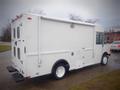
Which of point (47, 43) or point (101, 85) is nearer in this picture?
point (101, 85)

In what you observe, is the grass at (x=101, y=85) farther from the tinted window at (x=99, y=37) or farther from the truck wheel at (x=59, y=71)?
the tinted window at (x=99, y=37)

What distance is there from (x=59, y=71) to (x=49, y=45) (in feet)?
4.28

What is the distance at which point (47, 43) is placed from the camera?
4.76 m

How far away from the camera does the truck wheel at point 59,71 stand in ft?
16.7

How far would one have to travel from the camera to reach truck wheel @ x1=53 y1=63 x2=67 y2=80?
201 inches

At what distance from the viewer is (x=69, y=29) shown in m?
5.51

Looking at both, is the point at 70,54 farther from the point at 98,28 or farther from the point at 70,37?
the point at 98,28

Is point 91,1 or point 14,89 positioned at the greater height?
point 91,1

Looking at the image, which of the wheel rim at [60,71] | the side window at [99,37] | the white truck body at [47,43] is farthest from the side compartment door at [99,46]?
the wheel rim at [60,71]

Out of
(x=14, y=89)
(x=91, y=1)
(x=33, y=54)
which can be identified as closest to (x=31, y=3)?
(x=91, y=1)

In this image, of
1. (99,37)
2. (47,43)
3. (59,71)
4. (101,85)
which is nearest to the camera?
(101,85)

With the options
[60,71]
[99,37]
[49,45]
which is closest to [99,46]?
[99,37]

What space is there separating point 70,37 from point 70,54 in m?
0.76

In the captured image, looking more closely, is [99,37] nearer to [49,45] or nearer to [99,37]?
[99,37]
